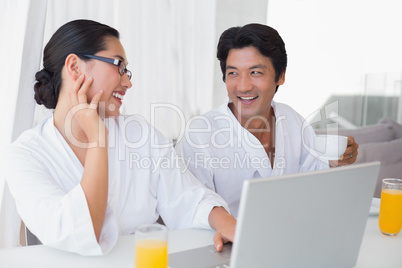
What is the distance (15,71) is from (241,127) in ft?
3.41

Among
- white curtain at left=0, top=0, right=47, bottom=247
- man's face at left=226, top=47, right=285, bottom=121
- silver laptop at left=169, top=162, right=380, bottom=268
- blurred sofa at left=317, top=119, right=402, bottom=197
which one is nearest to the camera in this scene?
silver laptop at left=169, top=162, right=380, bottom=268

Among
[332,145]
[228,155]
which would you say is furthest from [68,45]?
[332,145]

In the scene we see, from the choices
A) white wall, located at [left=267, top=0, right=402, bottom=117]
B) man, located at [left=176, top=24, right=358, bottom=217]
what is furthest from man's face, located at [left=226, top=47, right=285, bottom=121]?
white wall, located at [left=267, top=0, right=402, bottom=117]

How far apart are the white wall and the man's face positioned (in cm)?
186

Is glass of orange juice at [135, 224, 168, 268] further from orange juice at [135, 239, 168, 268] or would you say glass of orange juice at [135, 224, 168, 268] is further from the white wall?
the white wall

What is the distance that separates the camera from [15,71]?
1.77 metres

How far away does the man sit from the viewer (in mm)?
1850

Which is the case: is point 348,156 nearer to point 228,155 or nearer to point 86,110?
point 228,155

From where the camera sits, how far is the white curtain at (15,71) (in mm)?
1765

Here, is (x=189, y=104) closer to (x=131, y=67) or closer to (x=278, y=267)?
(x=131, y=67)

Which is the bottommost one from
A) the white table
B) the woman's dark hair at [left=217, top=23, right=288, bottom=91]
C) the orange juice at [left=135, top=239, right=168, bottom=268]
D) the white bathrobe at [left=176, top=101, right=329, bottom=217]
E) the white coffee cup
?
the white table

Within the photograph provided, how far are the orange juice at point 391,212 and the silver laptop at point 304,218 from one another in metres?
0.34

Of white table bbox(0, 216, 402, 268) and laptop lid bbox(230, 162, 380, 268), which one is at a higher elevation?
laptop lid bbox(230, 162, 380, 268)

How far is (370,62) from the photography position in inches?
158
